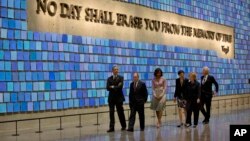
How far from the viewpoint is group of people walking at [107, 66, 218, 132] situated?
1552cm

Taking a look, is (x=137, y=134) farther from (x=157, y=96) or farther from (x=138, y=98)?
(x=157, y=96)

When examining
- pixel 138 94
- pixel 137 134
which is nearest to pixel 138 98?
pixel 138 94

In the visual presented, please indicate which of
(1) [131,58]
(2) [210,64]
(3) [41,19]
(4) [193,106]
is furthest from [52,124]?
(2) [210,64]

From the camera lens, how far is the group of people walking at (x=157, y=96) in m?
15.5

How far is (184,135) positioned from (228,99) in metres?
17.7

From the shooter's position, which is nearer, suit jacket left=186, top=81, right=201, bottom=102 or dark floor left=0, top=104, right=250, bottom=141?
dark floor left=0, top=104, right=250, bottom=141

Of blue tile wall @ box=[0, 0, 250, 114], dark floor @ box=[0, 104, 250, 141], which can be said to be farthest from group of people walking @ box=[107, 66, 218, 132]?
blue tile wall @ box=[0, 0, 250, 114]

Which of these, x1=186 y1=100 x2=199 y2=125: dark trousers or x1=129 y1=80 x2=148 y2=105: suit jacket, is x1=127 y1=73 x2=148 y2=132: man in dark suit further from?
x1=186 y1=100 x2=199 y2=125: dark trousers

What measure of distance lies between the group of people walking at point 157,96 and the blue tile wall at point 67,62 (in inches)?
98.8

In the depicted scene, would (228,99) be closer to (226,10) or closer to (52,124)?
(226,10)

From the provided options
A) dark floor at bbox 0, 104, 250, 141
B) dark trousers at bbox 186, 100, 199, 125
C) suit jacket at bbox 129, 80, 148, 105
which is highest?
suit jacket at bbox 129, 80, 148, 105

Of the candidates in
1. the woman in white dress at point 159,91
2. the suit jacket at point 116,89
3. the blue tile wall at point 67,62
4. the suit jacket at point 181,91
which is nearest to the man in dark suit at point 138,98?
the suit jacket at point 116,89

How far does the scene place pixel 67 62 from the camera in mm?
18484

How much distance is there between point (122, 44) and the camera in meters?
21.7
